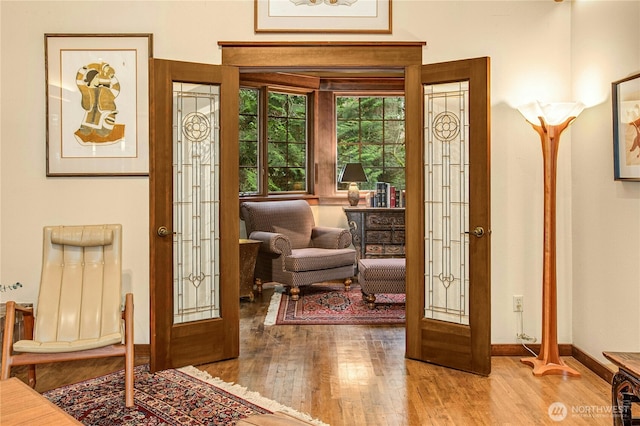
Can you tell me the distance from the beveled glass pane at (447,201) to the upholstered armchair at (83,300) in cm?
205

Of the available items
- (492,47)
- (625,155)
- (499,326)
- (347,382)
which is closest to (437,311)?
(499,326)

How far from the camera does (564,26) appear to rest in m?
4.43

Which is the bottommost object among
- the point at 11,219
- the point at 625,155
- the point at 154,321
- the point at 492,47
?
the point at 154,321

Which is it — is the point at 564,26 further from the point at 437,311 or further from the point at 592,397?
the point at 592,397

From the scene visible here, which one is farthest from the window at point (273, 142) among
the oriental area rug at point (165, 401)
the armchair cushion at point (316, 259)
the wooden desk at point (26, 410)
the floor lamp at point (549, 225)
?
the wooden desk at point (26, 410)

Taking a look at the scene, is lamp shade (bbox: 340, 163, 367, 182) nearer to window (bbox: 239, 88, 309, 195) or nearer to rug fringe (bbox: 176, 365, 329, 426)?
window (bbox: 239, 88, 309, 195)

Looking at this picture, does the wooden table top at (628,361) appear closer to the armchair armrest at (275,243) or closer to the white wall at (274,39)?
the white wall at (274,39)

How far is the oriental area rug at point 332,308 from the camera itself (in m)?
5.60

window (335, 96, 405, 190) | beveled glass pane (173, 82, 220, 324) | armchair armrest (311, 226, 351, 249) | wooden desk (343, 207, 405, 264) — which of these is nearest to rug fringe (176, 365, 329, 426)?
beveled glass pane (173, 82, 220, 324)

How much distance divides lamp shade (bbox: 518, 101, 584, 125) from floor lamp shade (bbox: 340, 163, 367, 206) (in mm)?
3569

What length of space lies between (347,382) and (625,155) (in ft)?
6.92

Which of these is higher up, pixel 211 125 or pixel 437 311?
pixel 211 125

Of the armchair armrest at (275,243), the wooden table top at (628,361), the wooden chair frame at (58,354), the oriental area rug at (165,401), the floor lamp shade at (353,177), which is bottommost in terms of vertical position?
the oriental area rug at (165,401)

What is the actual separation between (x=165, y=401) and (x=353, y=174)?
4.50m
